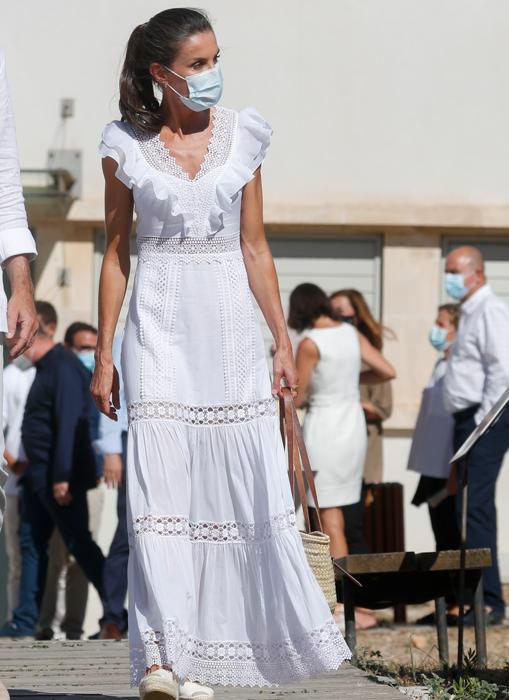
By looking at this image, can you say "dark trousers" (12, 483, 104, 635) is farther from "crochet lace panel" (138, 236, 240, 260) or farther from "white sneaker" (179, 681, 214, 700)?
"crochet lace panel" (138, 236, 240, 260)

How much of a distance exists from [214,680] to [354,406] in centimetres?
504

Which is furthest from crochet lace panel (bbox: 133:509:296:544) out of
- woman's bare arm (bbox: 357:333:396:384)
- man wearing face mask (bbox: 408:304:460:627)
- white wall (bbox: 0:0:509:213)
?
white wall (bbox: 0:0:509:213)

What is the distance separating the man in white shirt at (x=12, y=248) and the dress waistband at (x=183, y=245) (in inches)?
26.2

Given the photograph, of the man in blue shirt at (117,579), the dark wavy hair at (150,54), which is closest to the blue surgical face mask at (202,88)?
the dark wavy hair at (150,54)

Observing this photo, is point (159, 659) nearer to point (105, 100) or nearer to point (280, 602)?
point (280, 602)

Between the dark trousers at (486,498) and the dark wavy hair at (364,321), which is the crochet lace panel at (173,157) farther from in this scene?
the dark wavy hair at (364,321)

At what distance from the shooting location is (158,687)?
16.6 feet

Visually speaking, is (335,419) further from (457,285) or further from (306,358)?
(457,285)

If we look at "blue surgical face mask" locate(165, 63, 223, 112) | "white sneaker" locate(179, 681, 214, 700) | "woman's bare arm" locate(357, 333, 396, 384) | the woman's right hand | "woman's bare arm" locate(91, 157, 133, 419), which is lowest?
"white sneaker" locate(179, 681, 214, 700)

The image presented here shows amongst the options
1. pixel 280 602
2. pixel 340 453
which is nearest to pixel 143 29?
pixel 280 602

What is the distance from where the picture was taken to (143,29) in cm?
556

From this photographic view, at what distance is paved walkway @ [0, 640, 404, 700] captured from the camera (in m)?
5.93

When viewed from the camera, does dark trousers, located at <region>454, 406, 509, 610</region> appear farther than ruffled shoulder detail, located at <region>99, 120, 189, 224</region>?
Yes

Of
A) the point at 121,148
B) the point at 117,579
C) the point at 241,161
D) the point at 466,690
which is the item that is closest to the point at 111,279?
the point at 121,148
